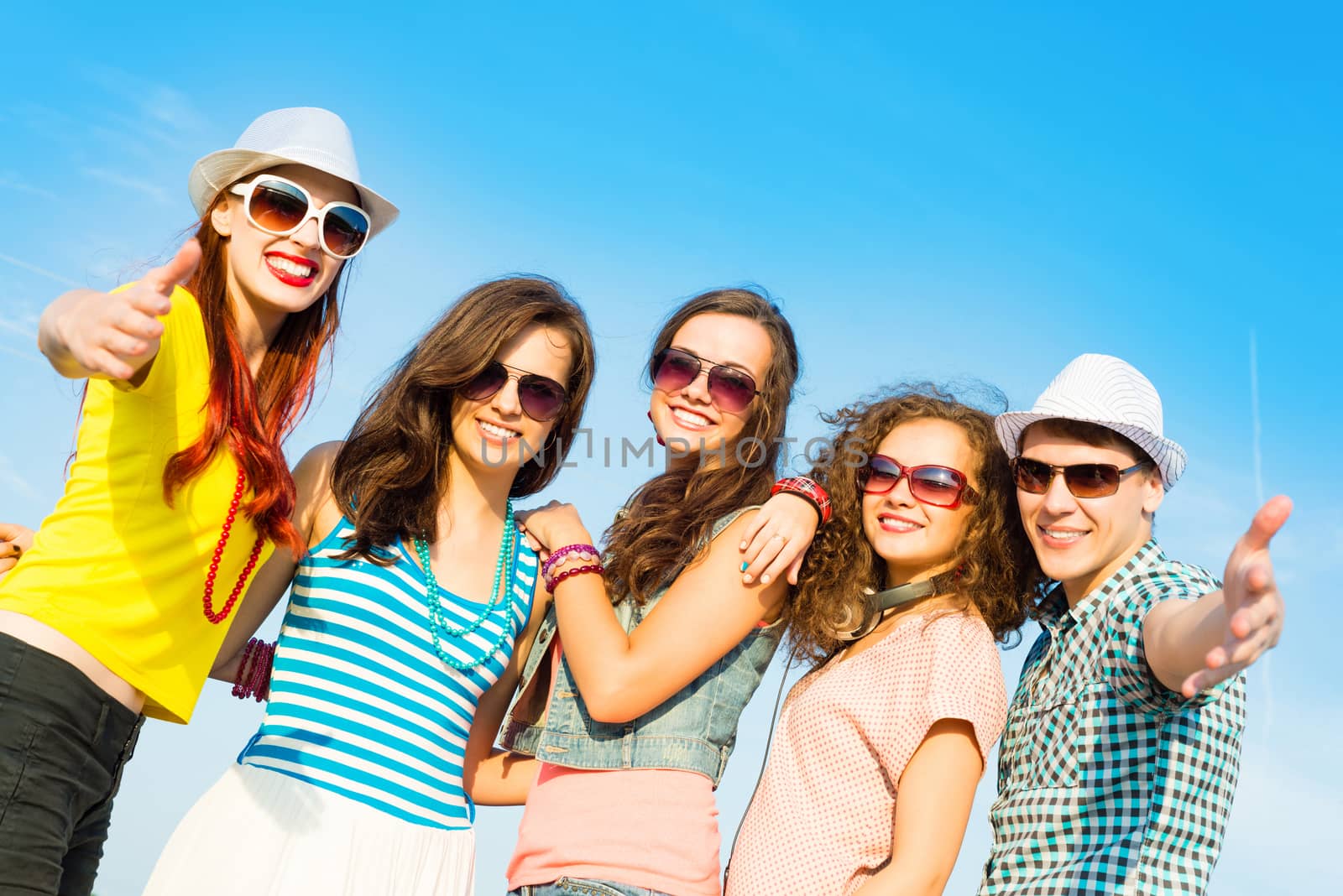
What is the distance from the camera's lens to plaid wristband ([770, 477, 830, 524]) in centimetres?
469

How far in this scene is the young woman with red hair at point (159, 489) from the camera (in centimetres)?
331

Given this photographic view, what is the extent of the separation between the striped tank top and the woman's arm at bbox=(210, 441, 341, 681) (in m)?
0.07

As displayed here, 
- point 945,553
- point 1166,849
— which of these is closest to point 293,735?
point 945,553

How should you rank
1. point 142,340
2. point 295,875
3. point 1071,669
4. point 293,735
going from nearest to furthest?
point 142,340
point 295,875
point 293,735
point 1071,669

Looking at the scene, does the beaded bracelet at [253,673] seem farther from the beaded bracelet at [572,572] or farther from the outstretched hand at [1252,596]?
the outstretched hand at [1252,596]

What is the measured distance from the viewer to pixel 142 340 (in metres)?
3.06

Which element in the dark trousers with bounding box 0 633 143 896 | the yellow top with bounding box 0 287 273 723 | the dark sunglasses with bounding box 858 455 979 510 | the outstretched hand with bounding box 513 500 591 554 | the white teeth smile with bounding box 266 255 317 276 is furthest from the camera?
the dark sunglasses with bounding box 858 455 979 510

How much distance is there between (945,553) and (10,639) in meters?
3.68

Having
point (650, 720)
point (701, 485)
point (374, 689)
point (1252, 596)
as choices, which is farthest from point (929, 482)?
point (374, 689)

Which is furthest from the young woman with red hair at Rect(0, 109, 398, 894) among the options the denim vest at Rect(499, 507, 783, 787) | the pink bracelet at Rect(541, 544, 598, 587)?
the denim vest at Rect(499, 507, 783, 787)

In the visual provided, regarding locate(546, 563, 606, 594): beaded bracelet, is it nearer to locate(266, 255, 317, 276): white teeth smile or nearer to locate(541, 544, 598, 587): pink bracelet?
locate(541, 544, 598, 587): pink bracelet

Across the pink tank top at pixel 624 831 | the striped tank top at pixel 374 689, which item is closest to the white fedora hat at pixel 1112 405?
the pink tank top at pixel 624 831

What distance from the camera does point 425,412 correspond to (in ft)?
15.6

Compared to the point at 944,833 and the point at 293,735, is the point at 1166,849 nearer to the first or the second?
the point at 944,833
